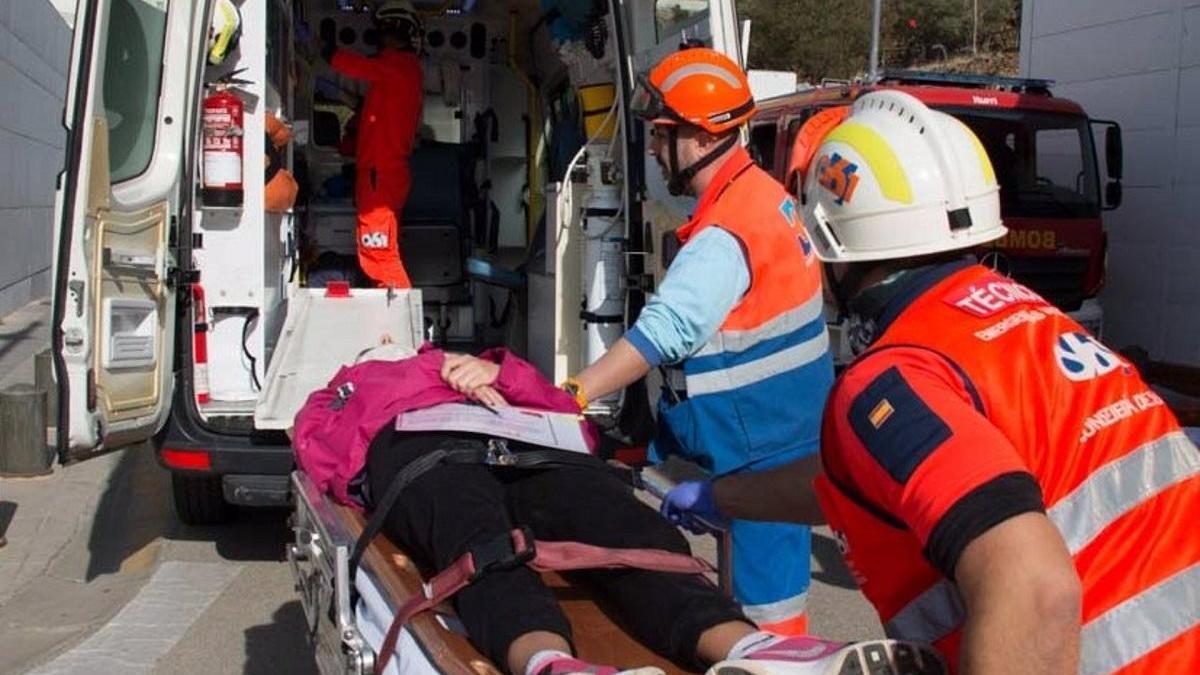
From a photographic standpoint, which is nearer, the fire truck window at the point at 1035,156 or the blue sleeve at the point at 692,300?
the blue sleeve at the point at 692,300

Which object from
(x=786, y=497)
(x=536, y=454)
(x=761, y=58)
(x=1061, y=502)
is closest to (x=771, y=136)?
(x=536, y=454)

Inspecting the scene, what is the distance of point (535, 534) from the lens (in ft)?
10.1

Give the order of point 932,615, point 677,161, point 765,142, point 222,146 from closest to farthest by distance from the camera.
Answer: point 932,615
point 677,161
point 222,146
point 765,142

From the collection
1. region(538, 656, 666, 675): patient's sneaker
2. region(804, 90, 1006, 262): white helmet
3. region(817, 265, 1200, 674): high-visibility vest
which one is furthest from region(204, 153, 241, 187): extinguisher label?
region(817, 265, 1200, 674): high-visibility vest

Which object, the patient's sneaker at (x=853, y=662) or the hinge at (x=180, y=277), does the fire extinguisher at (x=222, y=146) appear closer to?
the hinge at (x=180, y=277)

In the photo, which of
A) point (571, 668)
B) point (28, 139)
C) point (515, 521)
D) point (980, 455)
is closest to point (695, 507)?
point (571, 668)

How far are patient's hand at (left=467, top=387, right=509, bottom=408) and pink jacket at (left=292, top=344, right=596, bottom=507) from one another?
0.9 inches

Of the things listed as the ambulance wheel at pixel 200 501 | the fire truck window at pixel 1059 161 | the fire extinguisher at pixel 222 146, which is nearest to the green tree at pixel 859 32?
the fire truck window at pixel 1059 161

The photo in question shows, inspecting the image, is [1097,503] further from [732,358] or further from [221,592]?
[221,592]

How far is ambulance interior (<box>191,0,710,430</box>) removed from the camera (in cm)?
548

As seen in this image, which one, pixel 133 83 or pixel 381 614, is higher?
pixel 133 83

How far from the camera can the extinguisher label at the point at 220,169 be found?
5.36 meters

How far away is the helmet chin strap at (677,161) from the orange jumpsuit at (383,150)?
418 cm

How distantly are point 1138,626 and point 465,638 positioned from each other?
1415 millimetres
